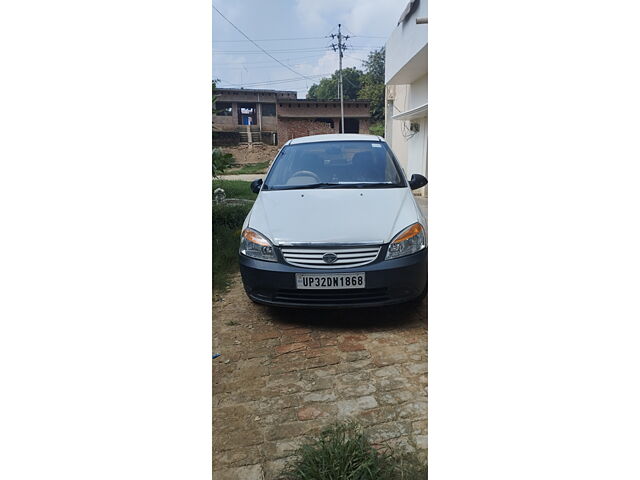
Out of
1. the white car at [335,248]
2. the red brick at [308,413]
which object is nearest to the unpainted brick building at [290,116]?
the white car at [335,248]

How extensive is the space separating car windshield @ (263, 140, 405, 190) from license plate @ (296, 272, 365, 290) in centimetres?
82

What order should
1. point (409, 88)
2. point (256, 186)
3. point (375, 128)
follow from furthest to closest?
point (375, 128)
point (409, 88)
point (256, 186)

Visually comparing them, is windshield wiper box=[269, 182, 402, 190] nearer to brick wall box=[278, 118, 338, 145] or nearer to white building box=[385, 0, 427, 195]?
white building box=[385, 0, 427, 195]

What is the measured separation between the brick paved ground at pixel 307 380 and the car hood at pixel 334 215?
0.56 metres

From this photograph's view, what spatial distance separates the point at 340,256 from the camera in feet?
8.13

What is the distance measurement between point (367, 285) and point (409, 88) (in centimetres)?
1013

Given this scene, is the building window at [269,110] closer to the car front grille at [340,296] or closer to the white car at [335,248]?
the white car at [335,248]

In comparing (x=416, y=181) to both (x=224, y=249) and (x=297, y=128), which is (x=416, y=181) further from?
(x=297, y=128)

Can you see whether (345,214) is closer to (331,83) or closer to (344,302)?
(344,302)

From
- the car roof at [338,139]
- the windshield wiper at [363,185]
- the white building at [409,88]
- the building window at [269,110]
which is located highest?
the building window at [269,110]

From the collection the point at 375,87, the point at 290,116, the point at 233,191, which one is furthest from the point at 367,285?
the point at 290,116

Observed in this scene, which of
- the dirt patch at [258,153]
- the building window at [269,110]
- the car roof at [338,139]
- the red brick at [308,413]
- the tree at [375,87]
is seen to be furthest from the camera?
the building window at [269,110]

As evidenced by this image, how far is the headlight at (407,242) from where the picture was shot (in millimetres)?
2514

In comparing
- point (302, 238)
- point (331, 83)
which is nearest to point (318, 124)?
point (331, 83)
